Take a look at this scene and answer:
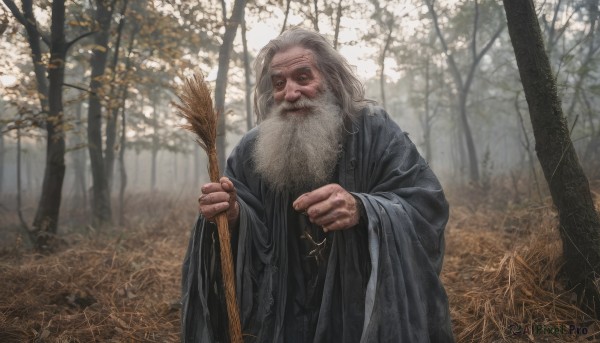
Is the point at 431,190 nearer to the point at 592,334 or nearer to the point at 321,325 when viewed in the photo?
the point at 321,325

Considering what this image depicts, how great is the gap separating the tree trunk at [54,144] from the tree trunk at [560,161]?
18.7 ft

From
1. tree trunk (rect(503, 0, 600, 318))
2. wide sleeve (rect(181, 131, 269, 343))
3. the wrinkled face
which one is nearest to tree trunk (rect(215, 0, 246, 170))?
the wrinkled face

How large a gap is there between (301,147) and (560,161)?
1818mm

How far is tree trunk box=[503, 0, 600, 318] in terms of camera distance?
7.84 ft

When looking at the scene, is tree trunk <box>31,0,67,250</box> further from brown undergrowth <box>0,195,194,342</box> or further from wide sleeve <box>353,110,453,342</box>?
wide sleeve <box>353,110,453,342</box>

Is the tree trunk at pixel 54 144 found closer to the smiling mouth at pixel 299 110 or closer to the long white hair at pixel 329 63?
the long white hair at pixel 329 63

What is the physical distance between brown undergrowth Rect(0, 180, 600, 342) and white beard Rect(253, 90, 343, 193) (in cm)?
165

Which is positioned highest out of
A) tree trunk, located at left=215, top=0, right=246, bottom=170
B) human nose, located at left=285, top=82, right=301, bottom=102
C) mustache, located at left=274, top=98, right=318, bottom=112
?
tree trunk, located at left=215, top=0, right=246, bottom=170

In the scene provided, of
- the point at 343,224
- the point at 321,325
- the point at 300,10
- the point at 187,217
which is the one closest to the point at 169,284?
the point at 321,325

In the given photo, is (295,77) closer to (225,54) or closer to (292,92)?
(292,92)

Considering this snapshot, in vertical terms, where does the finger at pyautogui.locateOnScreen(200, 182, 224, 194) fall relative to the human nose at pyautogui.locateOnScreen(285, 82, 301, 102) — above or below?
below

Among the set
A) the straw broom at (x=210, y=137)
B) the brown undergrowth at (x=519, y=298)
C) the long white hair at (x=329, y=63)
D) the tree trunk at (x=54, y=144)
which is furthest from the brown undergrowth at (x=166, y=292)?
the long white hair at (x=329, y=63)

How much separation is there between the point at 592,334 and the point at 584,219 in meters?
0.74

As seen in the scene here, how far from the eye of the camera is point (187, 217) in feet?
29.5
